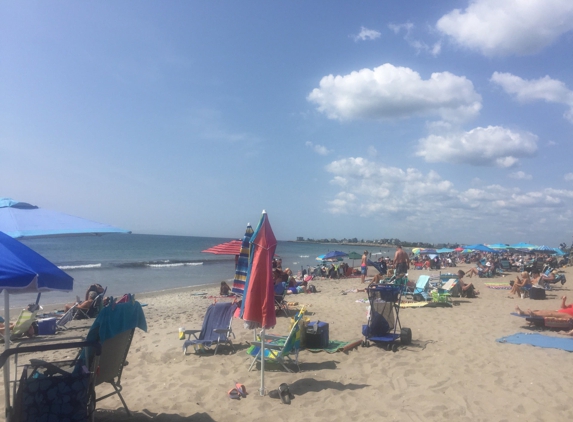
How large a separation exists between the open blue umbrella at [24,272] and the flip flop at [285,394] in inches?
96.4

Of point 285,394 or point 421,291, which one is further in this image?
point 421,291

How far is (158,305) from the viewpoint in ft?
43.2

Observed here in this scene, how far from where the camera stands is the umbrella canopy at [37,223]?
3342mm

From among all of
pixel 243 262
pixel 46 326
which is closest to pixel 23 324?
pixel 46 326

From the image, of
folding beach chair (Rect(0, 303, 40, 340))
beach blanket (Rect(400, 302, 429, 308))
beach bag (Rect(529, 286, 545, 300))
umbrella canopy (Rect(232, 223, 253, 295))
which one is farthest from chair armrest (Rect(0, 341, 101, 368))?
beach bag (Rect(529, 286, 545, 300))

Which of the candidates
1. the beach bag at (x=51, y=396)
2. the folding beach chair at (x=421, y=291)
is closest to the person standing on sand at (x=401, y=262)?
the folding beach chair at (x=421, y=291)

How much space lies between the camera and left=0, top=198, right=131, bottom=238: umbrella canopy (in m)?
3.34

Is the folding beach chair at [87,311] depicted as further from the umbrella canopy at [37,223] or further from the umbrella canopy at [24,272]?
the umbrella canopy at [24,272]

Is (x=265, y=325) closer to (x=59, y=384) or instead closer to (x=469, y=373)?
(x=59, y=384)

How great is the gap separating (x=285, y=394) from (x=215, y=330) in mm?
2164

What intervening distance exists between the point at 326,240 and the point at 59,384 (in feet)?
612

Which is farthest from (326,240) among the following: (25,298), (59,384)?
(59,384)

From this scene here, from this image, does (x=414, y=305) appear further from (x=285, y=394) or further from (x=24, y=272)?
(x=24, y=272)

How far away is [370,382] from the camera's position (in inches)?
196
